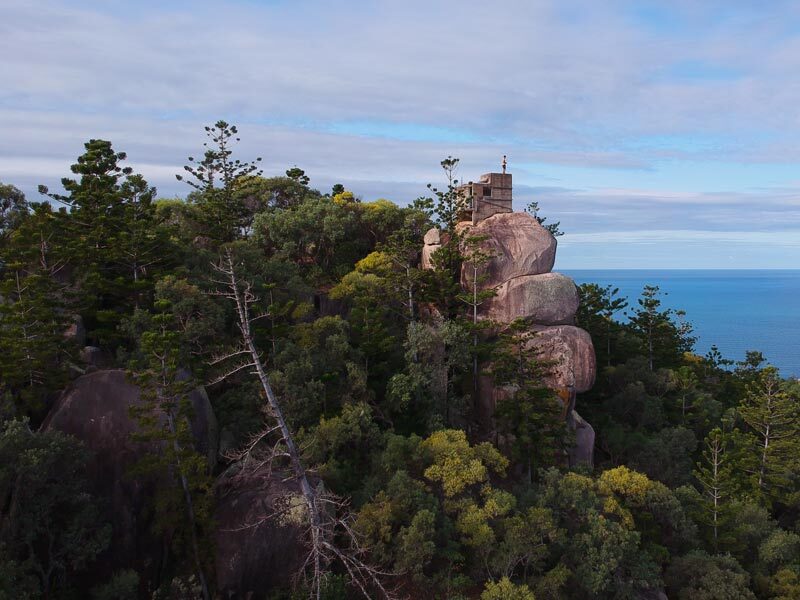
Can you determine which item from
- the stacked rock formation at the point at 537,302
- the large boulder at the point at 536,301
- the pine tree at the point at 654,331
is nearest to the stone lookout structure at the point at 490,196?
the stacked rock formation at the point at 537,302

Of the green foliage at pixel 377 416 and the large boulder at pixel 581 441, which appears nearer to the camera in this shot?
the green foliage at pixel 377 416

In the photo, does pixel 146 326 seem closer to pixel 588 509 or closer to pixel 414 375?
pixel 414 375

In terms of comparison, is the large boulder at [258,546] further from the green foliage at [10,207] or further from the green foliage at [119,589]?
the green foliage at [10,207]

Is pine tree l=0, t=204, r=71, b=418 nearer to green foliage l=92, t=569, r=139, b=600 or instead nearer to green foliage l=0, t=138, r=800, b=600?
green foliage l=0, t=138, r=800, b=600

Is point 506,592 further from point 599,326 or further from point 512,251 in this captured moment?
point 599,326

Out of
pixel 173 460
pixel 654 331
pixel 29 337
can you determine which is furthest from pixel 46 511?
pixel 654 331

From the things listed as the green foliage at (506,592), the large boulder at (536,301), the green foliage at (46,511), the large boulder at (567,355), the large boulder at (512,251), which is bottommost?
the green foliage at (506,592)

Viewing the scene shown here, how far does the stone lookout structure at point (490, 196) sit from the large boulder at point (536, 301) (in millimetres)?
5332

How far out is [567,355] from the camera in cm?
2559

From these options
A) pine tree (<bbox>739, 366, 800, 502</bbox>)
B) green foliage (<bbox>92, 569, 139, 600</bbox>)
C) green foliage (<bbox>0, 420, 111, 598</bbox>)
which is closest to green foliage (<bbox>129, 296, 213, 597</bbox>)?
green foliage (<bbox>92, 569, 139, 600</bbox>)

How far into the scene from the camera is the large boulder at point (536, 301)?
26656mm

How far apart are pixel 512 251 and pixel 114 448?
65.1 ft

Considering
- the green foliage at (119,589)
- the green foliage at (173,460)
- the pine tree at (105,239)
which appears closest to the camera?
the green foliage at (119,589)

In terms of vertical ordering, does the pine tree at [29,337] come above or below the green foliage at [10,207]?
below
